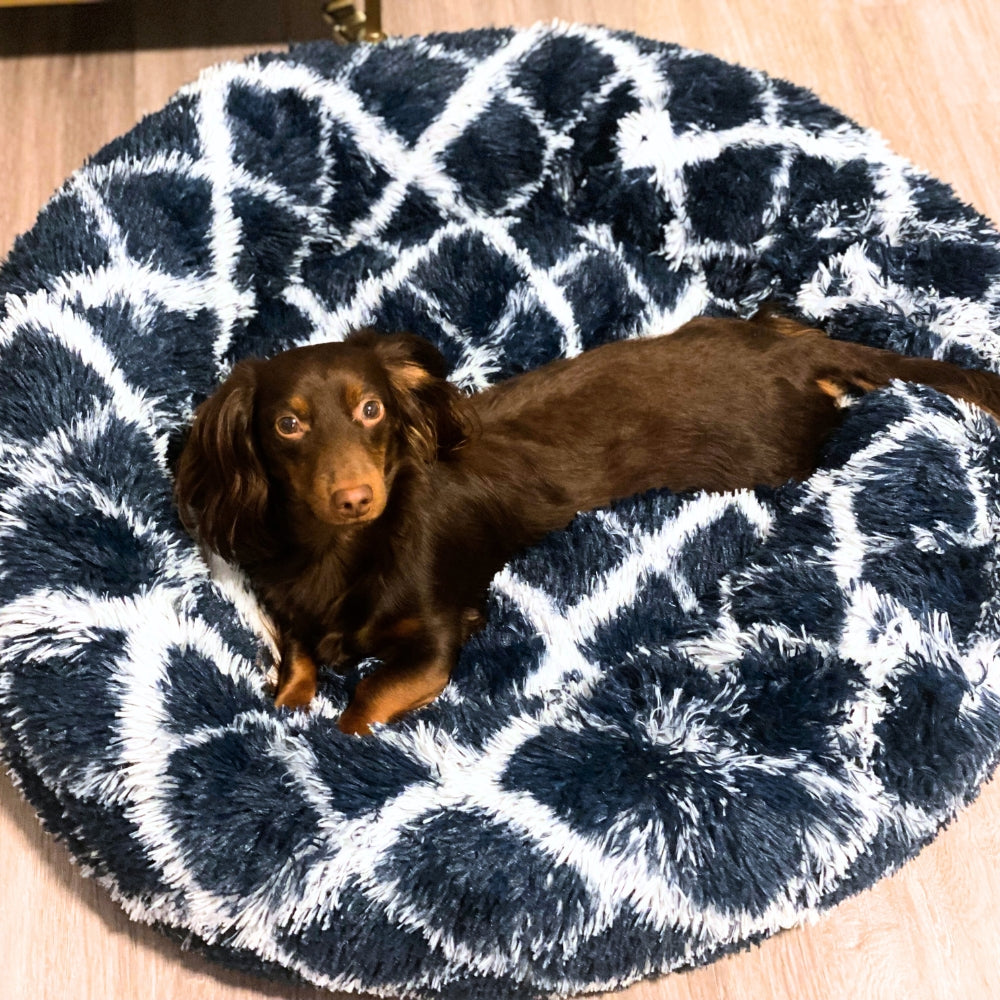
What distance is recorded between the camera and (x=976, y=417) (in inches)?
64.1

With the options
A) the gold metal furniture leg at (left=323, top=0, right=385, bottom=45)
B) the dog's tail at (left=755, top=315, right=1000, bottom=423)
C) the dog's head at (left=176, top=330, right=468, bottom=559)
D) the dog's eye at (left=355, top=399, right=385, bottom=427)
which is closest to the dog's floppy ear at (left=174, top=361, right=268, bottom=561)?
the dog's head at (left=176, top=330, right=468, bottom=559)

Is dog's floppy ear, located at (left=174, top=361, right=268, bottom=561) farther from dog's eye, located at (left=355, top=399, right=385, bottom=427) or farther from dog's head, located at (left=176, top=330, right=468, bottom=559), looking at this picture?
dog's eye, located at (left=355, top=399, right=385, bottom=427)

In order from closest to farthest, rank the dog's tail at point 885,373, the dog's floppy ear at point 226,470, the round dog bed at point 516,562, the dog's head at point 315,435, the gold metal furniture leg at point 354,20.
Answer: the round dog bed at point 516,562 < the dog's head at point 315,435 < the dog's floppy ear at point 226,470 < the dog's tail at point 885,373 < the gold metal furniture leg at point 354,20

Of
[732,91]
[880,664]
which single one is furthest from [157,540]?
[732,91]

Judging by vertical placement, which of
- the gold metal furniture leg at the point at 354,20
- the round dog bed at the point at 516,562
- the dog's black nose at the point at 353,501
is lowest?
the round dog bed at the point at 516,562

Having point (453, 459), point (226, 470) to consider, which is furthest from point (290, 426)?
point (453, 459)

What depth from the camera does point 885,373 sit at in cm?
175

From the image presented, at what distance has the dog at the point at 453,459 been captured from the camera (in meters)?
1.56

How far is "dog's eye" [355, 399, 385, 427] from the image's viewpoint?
4.88 feet

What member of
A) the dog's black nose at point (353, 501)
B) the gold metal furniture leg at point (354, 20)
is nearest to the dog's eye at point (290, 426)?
the dog's black nose at point (353, 501)

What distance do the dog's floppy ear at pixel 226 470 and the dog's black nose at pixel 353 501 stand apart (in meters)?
0.24

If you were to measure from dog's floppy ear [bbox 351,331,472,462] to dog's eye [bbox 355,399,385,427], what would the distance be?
10cm

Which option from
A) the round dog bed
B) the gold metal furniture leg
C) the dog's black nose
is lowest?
the round dog bed

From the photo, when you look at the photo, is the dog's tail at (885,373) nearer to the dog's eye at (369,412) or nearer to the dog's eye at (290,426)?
the dog's eye at (369,412)
